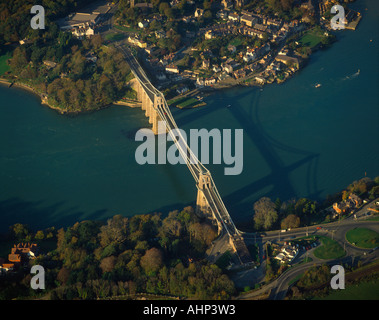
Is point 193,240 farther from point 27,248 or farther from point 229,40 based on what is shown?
point 229,40

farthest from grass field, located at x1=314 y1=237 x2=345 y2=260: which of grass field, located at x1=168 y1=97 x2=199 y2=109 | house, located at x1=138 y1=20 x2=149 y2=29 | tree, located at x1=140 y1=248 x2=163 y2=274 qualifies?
house, located at x1=138 y1=20 x2=149 y2=29

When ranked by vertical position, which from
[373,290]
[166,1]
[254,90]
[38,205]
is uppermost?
[166,1]

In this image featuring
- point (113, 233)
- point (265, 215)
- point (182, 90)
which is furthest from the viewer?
point (182, 90)

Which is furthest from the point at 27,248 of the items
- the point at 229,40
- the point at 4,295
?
the point at 229,40
